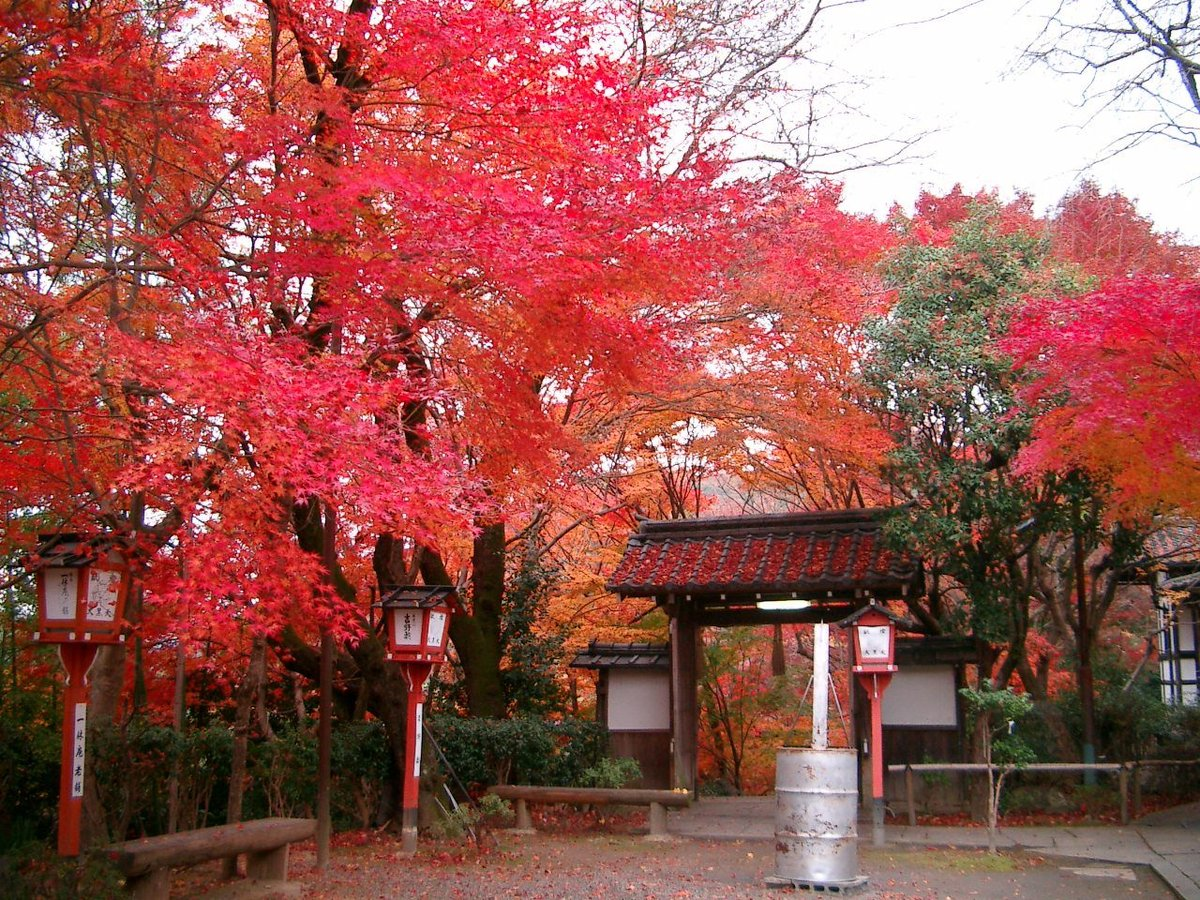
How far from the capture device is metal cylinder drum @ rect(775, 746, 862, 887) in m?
8.26

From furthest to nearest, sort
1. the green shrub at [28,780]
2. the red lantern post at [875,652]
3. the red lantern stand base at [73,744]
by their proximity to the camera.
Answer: the red lantern post at [875,652] < the green shrub at [28,780] < the red lantern stand base at [73,744]

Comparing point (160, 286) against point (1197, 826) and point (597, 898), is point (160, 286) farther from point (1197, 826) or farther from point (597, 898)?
point (1197, 826)

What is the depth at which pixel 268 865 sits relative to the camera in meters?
8.52

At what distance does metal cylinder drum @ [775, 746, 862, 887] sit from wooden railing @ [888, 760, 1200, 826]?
343 cm

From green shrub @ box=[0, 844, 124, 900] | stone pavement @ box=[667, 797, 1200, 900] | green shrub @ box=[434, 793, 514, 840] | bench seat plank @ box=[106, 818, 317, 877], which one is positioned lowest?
stone pavement @ box=[667, 797, 1200, 900]

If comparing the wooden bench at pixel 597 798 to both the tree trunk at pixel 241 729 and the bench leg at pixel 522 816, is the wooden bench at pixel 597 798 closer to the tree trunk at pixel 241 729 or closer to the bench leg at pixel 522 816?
the bench leg at pixel 522 816

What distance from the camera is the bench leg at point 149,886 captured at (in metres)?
6.95

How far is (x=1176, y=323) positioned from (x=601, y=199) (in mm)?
5445

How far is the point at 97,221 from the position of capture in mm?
7965

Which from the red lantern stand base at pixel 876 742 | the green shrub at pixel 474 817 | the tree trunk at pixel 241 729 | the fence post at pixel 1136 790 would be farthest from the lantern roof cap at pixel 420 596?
the fence post at pixel 1136 790

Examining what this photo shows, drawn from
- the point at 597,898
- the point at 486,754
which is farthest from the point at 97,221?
the point at 486,754

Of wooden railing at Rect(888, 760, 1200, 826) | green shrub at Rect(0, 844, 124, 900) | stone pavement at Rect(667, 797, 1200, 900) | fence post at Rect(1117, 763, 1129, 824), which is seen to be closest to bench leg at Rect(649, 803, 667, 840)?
stone pavement at Rect(667, 797, 1200, 900)

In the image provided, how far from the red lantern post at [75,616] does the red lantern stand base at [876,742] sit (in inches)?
293

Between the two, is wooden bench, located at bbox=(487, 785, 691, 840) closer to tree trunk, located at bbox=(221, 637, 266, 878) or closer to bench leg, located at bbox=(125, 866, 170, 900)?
tree trunk, located at bbox=(221, 637, 266, 878)
